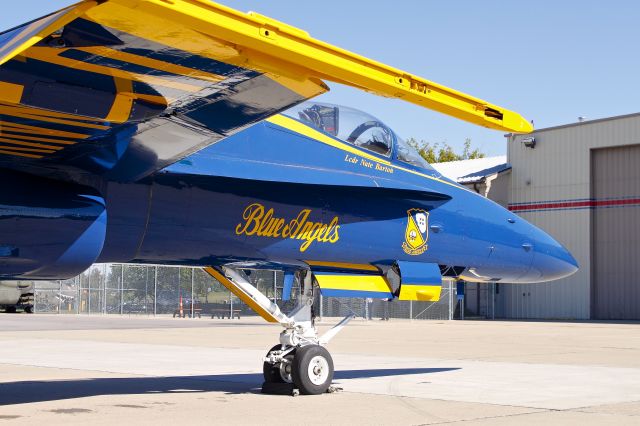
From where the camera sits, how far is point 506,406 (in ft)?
33.6

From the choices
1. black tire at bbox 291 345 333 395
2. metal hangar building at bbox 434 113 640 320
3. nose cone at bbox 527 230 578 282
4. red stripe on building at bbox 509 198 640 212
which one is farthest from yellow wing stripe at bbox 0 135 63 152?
red stripe on building at bbox 509 198 640 212

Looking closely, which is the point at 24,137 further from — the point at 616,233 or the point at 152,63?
the point at 616,233

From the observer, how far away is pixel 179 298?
45281mm

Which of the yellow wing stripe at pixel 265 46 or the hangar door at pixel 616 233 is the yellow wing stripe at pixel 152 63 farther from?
the hangar door at pixel 616 233

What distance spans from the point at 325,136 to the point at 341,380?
3.83 meters

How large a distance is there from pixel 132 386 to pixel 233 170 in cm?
385

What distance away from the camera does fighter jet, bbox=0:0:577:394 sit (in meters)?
6.67

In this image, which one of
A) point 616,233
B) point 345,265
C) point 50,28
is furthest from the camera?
point 616,233

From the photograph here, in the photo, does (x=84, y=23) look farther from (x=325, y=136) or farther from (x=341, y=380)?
(x=341, y=380)

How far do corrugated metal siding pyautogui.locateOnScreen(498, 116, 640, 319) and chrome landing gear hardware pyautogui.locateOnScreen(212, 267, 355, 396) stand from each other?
3331 centimetres

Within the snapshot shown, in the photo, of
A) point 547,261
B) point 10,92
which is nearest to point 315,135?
point 547,261

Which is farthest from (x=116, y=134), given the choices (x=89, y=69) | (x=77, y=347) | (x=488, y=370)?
(x=77, y=347)

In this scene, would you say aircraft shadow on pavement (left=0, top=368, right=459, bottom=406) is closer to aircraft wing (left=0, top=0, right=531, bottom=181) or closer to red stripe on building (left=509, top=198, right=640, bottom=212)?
aircraft wing (left=0, top=0, right=531, bottom=181)

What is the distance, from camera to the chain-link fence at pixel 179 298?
146ft
